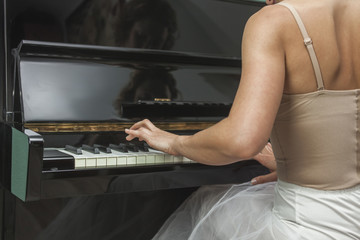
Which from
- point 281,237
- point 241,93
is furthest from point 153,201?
point 241,93

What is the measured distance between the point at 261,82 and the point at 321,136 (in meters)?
0.24

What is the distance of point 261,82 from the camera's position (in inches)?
37.0

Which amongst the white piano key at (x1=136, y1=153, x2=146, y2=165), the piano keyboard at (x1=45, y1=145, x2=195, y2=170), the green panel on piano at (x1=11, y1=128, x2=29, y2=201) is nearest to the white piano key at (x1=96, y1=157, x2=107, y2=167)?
the piano keyboard at (x1=45, y1=145, x2=195, y2=170)

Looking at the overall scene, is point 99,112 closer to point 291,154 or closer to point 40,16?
point 40,16

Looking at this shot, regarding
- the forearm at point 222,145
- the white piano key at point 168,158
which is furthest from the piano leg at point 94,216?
the forearm at point 222,145

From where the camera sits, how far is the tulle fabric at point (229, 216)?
1.16m

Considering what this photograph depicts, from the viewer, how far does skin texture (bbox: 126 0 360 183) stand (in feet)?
3.10

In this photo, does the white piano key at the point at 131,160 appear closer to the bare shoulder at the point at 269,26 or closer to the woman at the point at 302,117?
the woman at the point at 302,117

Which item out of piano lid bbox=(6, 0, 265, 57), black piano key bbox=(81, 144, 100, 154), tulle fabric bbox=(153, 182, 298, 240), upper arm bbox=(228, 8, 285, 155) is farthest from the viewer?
piano lid bbox=(6, 0, 265, 57)

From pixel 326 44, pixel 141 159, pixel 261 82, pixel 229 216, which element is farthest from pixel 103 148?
pixel 326 44

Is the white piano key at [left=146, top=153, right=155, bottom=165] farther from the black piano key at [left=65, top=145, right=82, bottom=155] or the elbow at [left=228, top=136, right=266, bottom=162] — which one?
the elbow at [left=228, top=136, right=266, bottom=162]

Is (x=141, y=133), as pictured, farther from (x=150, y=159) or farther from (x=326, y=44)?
(x=326, y=44)

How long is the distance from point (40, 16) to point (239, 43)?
0.97m

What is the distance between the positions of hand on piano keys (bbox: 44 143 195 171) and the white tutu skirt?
0.67 feet
